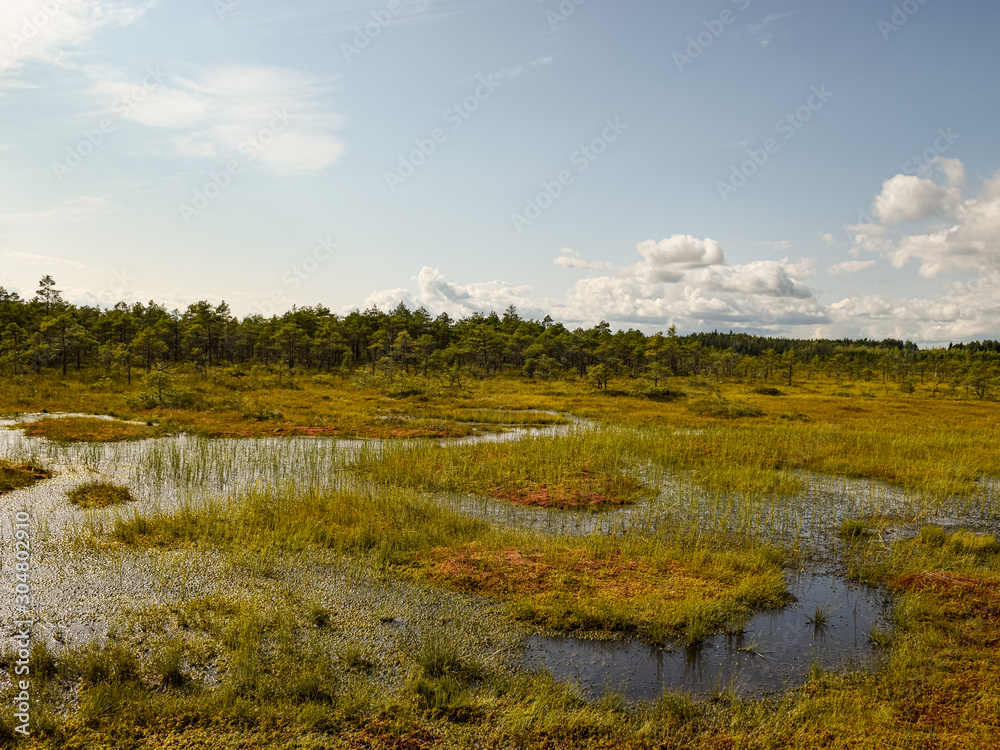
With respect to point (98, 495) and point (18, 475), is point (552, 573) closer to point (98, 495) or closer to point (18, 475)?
point (98, 495)

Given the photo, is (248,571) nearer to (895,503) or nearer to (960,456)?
(895,503)

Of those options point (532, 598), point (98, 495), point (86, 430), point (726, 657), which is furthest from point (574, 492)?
point (86, 430)

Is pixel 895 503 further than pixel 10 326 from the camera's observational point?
No

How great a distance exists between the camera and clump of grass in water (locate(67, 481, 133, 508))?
15.4 m

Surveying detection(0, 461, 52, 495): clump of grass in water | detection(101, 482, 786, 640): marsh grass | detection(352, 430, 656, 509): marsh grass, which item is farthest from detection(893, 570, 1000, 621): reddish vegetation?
detection(0, 461, 52, 495): clump of grass in water

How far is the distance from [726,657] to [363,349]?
96483 millimetres

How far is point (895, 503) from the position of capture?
61.2ft

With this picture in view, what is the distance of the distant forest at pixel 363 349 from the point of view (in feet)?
212

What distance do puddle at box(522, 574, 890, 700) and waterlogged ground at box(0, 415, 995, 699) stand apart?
1.0 inches

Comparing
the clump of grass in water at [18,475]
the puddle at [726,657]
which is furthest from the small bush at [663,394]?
the clump of grass in water at [18,475]

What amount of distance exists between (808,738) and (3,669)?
11342 mm

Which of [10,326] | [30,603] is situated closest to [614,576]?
[30,603]

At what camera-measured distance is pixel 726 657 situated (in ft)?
29.3

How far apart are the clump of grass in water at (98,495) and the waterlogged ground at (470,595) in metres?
0.32
